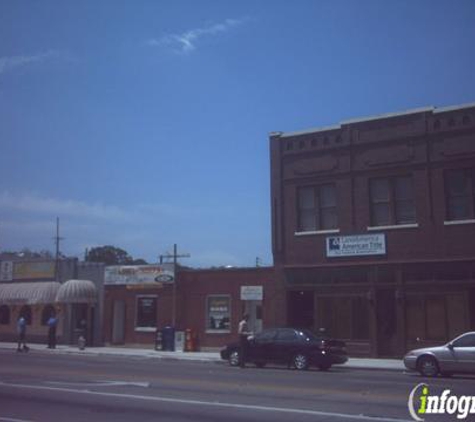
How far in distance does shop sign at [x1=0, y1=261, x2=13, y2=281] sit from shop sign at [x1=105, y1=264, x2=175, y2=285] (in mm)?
9343

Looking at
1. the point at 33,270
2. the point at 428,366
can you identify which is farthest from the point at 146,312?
the point at 428,366

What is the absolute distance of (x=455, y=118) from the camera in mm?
29375

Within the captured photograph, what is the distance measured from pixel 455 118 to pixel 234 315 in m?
14.1

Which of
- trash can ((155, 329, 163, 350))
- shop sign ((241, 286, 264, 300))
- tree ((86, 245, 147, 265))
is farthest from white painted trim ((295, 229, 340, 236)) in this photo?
tree ((86, 245, 147, 265))

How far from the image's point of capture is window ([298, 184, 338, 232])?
106 feet

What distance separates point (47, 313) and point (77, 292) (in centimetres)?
467

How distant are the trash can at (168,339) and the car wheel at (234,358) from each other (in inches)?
351

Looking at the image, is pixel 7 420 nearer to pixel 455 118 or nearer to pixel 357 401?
pixel 357 401

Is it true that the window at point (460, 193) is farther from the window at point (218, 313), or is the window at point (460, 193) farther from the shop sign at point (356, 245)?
the window at point (218, 313)

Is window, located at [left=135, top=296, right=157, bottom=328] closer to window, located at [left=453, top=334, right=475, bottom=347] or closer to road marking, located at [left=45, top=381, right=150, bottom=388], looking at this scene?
road marking, located at [left=45, top=381, right=150, bottom=388]

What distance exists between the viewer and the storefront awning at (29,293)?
137 ft

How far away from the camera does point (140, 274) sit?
1507 inches

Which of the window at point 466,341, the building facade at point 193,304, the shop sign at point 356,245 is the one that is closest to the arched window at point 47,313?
the building facade at point 193,304

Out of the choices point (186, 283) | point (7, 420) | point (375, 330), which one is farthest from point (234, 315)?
point (7, 420)
